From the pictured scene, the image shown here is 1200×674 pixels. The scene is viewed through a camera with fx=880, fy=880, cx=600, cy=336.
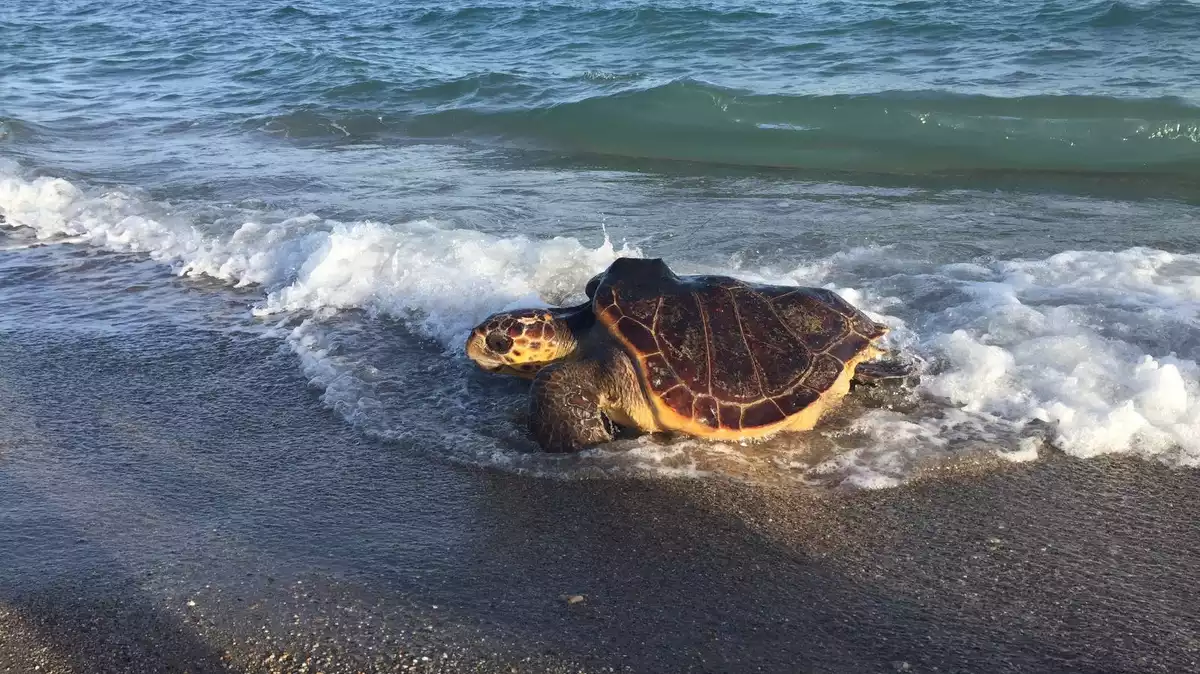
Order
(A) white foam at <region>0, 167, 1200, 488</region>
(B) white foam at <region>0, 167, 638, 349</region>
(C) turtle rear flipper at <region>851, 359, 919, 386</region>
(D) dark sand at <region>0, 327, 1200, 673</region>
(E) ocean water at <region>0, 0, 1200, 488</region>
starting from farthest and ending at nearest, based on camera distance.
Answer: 1. (B) white foam at <region>0, 167, 638, 349</region>
2. (C) turtle rear flipper at <region>851, 359, 919, 386</region>
3. (E) ocean water at <region>0, 0, 1200, 488</region>
4. (A) white foam at <region>0, 167, 1200, 488</region>
5. (D) dark sand at <region>0, 327, 1200, 673</region>

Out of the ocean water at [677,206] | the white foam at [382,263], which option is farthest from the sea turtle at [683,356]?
the white foam at [382,263]

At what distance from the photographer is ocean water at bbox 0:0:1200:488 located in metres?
3.87

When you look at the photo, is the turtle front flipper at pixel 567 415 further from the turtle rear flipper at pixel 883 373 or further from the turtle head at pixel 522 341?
the turtle rear flipper at pixel 883 373

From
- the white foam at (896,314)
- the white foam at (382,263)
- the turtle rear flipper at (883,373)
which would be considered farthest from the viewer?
the white foam at (382,263)

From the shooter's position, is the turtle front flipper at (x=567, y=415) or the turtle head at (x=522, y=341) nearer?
the turtle front flipper at (x=567, y=415)

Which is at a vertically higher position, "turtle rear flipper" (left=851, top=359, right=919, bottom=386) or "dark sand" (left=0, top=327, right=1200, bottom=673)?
"turtle rear flipper" (left=851, top=359, right=919, bottom=386)

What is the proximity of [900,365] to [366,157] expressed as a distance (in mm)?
7350

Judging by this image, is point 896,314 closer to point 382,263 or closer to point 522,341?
point 522,341

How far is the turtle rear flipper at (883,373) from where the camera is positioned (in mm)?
4047

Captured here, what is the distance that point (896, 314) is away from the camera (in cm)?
484

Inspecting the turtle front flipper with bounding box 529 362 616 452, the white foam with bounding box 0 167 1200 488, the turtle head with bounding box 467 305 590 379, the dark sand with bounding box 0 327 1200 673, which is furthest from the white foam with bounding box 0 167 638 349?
the dark sand with bounding box 0 327 1200 673

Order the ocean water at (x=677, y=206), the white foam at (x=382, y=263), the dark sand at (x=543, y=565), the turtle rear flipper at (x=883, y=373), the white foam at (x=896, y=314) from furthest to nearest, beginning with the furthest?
1. the white foam at (x=382, y=263)
2. the turtle rear flipper at (x=883, y=373)
3. the ocean water at (x=677, y=206)
4. the white foam at (x=896, y=314)
5. the dark sand at (x=543, y=565)

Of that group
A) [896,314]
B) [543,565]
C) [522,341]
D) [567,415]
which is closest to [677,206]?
[896,314]

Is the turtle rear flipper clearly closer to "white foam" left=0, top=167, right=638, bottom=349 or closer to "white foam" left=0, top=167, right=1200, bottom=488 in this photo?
Answer: "white foam" left=0, top=167, right=1200, bottom=488
